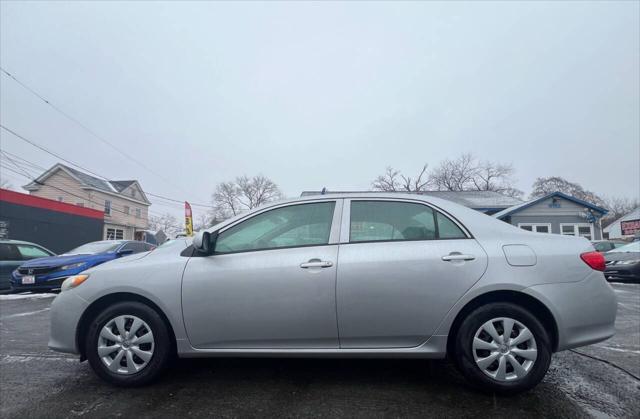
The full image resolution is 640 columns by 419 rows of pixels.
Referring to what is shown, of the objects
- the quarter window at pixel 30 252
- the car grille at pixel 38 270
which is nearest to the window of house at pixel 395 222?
the car grille at pixel 38 270

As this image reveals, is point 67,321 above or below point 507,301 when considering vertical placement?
below

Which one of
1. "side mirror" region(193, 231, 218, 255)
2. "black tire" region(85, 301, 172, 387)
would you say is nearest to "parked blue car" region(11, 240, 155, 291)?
"black tire" region(85, 301, 172, 387)

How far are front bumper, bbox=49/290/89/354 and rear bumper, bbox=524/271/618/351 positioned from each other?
3.47 metres

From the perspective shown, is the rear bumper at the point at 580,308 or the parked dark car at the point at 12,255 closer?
the rear bumper at the point at 580,308

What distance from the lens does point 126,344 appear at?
277cm

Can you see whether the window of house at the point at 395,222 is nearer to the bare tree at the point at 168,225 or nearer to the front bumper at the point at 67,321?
the front bumper at the point at 67,321

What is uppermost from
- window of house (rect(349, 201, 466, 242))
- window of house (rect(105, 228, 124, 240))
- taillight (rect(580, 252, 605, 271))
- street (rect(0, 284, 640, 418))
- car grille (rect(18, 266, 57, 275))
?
window of house (rect(105, 228, 124, 240))

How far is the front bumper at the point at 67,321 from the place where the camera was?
9.34 ft

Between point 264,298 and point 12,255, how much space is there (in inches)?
405

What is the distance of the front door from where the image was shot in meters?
2.68

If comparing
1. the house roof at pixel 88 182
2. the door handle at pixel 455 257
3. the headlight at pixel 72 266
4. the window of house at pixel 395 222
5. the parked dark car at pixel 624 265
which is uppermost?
the house roof at pixel 88 182

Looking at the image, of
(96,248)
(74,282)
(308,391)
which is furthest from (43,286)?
(308,391)

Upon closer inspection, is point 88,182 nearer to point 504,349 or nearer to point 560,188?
point 504,349

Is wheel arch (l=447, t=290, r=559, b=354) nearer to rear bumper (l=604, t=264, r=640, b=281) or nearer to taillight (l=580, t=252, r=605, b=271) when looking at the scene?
taillight (l=580, t=252, r=605, b=271)
